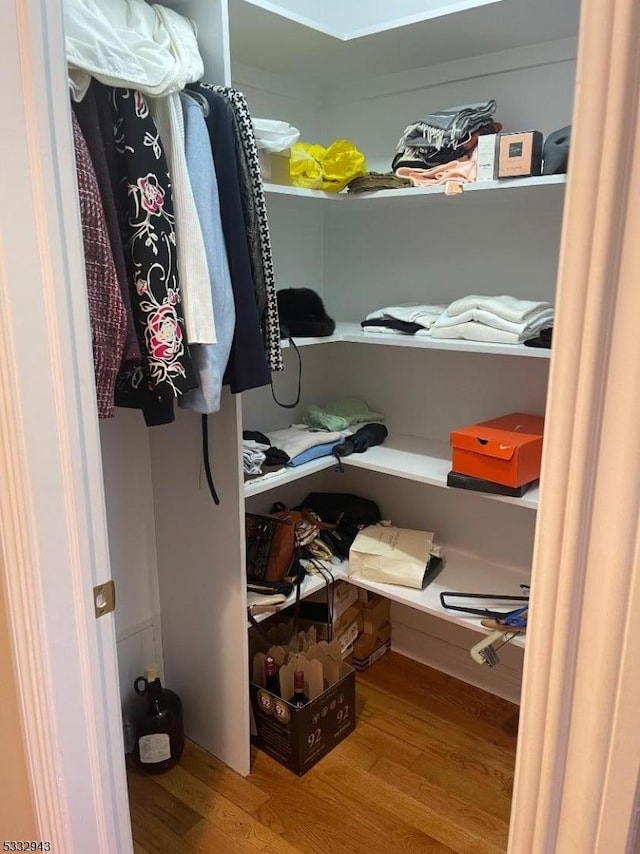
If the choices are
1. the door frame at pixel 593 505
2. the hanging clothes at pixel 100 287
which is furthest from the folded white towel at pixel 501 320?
the door frame at pixel 593 505

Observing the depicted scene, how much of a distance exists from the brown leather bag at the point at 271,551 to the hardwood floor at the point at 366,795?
58cm

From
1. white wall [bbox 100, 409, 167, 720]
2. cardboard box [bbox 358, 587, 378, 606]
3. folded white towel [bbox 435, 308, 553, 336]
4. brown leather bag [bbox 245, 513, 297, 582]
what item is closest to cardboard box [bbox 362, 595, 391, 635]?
Result: cardboard box [bbox 358, 587, 378, 606]

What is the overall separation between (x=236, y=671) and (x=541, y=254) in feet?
5.08

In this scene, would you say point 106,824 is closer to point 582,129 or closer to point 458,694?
point 582,129

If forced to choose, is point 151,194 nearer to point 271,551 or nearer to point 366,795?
point 271,551

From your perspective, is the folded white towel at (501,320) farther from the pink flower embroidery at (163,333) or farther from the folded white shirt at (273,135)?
the pink flower embroidery at (163,333)

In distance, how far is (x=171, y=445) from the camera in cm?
202

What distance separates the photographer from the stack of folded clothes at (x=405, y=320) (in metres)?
2.04

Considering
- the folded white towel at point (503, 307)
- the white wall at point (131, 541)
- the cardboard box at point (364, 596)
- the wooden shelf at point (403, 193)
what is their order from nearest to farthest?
1. the wooden shelf at point (403, 193)
2. the folded white towel at point (503, 307)
3. the white wall at point (131, 541)
4. the cardboard box at point (364, 596)

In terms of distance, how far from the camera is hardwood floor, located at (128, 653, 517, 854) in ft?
6.05

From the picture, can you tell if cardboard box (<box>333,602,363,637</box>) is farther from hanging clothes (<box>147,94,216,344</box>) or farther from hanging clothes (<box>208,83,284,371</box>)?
hanging clothes (<box>147,94,216,344</box>)

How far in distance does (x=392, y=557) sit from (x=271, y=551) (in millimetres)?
403

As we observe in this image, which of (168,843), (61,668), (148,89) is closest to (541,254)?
(148,89)

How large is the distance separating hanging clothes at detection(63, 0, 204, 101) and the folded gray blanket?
68cm
